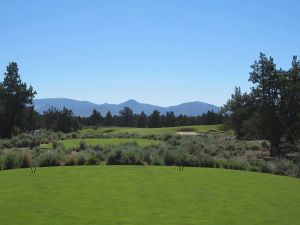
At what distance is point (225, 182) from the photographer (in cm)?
1530

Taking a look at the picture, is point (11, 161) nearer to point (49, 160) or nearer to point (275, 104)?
point (49, 160)

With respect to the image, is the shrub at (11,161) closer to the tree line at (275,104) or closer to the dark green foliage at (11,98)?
the tree line at (275,104)

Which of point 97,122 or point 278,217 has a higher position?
point 97,122

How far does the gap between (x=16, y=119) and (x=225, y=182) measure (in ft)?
163

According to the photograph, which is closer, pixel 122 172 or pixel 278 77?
pixel 122 172

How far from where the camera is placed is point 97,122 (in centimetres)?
12800

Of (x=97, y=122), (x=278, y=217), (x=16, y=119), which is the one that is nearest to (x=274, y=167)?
(x=278, y=217)

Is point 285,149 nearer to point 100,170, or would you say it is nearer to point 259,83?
point 259,83

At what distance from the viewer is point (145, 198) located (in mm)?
11969

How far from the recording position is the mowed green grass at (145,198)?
9750mm

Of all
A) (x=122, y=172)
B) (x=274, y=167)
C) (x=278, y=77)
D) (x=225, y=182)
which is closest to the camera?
(x=225, y=182)

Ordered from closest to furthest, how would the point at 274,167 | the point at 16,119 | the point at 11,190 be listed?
the point at 11,190
the point at 274,167
the point at 16,119

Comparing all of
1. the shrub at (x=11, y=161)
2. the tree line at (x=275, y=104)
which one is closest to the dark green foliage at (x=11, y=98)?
the tree line at (x=275, y=104)

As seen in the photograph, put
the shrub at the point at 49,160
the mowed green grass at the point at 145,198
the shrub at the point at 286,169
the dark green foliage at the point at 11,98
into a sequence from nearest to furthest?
the mowed green grass at the point at 145,198, the shrub at the point at 286,169, the shrub at the point at 49,160, the dark green foliage at the point at 11,98
